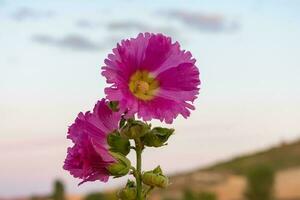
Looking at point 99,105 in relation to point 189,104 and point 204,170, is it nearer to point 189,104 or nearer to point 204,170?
point 189,104

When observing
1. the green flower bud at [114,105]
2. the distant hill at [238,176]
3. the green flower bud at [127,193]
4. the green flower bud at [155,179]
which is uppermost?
the distant hill at [238,176]

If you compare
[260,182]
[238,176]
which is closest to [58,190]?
[260,182]

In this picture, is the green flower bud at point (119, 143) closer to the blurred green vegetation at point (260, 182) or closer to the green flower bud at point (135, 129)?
the green flower bud at point (135, 129)

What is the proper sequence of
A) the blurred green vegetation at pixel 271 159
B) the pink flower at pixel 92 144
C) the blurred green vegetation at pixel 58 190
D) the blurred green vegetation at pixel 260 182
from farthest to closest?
the blurred green vegetation at pixel 271 159 → the blurred green vegetation at pixel 260 182 → the blurred green vegetation at pixel 58 190 → the pink flower at pixel 92 144

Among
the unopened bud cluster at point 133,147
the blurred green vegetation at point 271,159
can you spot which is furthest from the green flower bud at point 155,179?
the blurred green vegetation at point 271,159

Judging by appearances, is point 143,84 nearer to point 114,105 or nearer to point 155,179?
point 114,105
